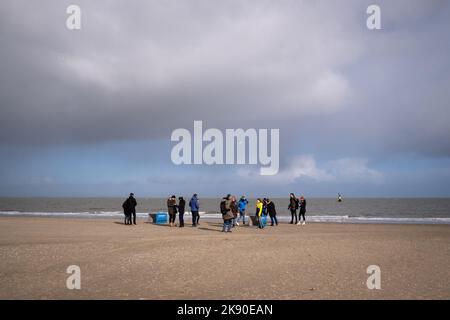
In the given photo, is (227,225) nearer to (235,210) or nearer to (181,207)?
(235,210)

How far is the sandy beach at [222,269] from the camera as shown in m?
7.29

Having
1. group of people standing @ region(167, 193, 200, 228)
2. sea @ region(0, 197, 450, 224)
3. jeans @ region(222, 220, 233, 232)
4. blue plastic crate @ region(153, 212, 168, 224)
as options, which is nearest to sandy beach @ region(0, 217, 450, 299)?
jeans @ region(222, 220, 233, 232)

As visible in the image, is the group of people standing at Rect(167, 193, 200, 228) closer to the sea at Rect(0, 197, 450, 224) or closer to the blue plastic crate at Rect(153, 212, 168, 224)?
the blue plastic crate at Rect(153, 212, 168, 224)

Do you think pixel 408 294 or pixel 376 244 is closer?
pixel 408 294

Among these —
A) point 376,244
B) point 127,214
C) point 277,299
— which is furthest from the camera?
point 127,214

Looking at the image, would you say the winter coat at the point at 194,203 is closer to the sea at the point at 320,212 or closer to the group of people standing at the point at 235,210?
the group of people standing at the point at 235,210

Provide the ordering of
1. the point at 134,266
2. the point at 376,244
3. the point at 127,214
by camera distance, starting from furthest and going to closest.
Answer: the point at 127,214 → the point at 376,244 → the point at 134,266

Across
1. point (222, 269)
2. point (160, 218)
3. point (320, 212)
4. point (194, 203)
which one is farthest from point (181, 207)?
point (320, 212)

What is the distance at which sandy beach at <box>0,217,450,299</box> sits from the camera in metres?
7.29

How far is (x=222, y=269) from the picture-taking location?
948cm
